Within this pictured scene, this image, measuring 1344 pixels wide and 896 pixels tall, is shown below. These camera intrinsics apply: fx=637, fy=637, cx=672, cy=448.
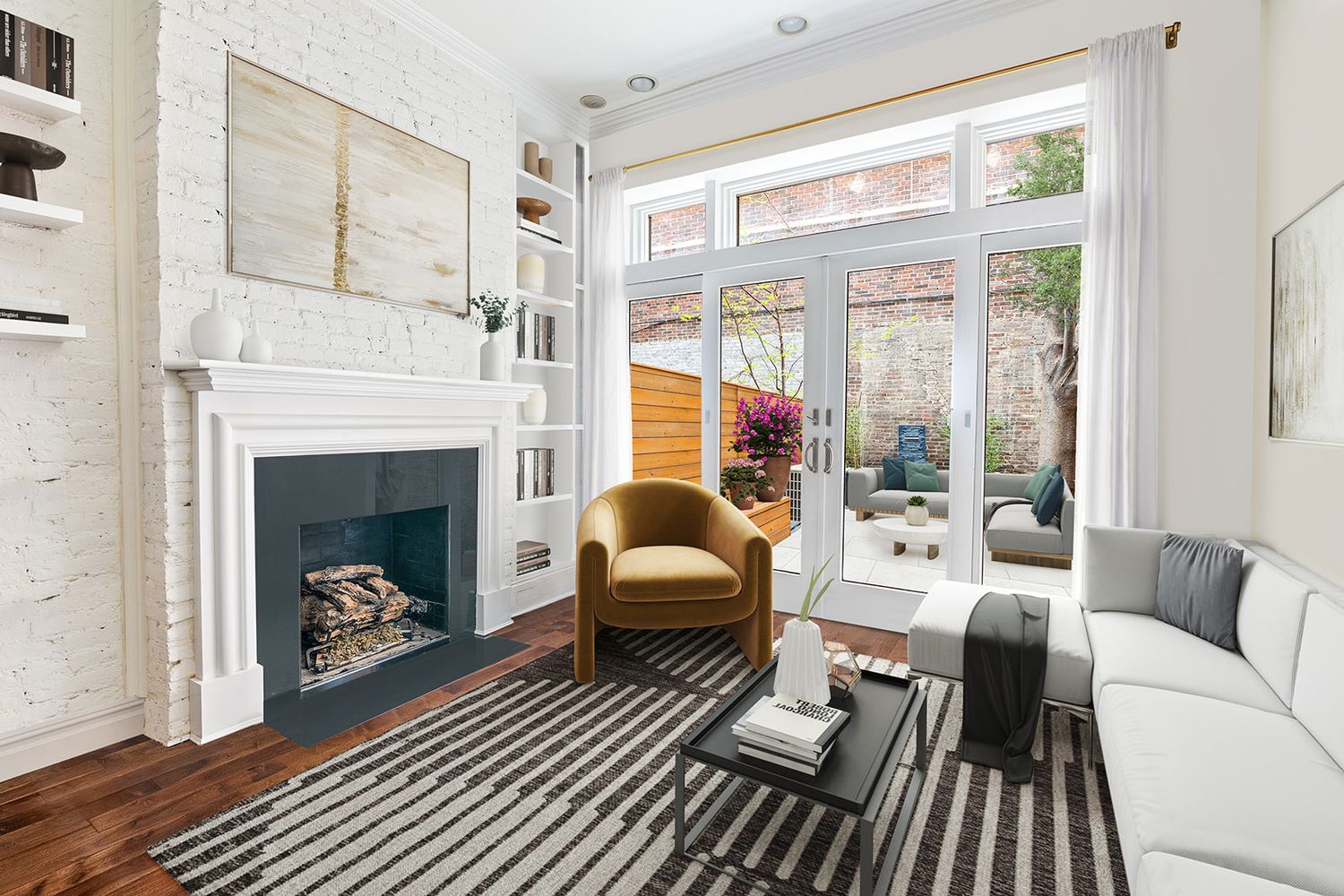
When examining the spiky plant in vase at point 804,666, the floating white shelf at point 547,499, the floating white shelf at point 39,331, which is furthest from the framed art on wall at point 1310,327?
the floating white shelf at point 39,331

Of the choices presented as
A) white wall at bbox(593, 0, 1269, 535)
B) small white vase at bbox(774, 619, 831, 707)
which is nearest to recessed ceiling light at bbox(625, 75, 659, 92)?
white wall at bbox(593, 0, 1269, 535)

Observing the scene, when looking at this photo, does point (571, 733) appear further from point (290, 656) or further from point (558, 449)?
point (558, 449)

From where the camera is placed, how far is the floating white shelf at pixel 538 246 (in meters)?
3.87

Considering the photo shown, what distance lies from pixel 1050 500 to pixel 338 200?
11.7 ft

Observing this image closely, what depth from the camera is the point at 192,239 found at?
2.33 m

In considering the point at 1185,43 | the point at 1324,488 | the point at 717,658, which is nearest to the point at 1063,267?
the point at 1185,43

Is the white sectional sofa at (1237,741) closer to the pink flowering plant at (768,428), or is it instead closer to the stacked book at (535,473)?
the pink flowering plant at (768,428)

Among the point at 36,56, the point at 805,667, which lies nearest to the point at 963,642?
the point at 805,667

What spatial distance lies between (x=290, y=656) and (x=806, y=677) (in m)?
2.11

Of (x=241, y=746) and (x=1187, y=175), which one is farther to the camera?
(x=1187, y=175)

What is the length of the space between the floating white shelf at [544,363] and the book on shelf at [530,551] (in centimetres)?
111

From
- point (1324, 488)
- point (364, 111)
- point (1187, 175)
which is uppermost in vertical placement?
point (364, 111)

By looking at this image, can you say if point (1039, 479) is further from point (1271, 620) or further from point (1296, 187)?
point (1296, 187)

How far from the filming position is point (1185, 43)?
2.66 m
